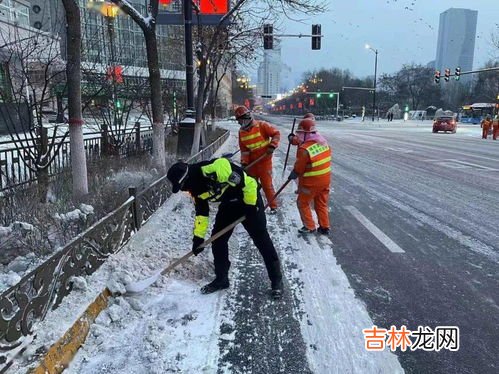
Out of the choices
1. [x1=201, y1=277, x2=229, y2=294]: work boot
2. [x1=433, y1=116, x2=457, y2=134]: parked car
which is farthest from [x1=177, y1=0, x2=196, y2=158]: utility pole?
[x1=433, y1=116, x2=457, y2=134]: parked car

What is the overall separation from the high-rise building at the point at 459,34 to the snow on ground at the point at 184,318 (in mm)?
51742

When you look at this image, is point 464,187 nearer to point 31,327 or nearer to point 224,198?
point 224,198

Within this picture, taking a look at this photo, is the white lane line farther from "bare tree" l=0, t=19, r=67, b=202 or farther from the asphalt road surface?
"bare tree" l=0, t=19, r=67, b=202

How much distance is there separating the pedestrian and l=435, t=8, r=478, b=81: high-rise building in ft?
171

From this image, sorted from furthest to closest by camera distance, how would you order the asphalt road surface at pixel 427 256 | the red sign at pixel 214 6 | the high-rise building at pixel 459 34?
the high-rise building at pixel 459 34 < the red sign at pixel 214 6 < the asphalt road surface at pixel 427 256

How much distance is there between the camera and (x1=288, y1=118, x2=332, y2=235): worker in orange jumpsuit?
5609 millimetres

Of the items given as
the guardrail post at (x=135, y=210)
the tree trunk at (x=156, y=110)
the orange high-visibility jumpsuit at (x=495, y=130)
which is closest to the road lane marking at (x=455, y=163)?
the tree trunk at (x=156, y=110)

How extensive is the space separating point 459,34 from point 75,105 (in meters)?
54.2

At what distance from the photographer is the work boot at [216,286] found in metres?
4.11

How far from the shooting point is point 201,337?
3340mm

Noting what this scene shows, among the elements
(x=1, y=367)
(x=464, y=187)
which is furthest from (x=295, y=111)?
(x=1, y=367)

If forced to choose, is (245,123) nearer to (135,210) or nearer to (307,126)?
(307,126)

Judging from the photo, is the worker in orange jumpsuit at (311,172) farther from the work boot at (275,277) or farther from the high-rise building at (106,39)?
the high-rise building at (106,39)

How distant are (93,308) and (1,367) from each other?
960 millimetres
